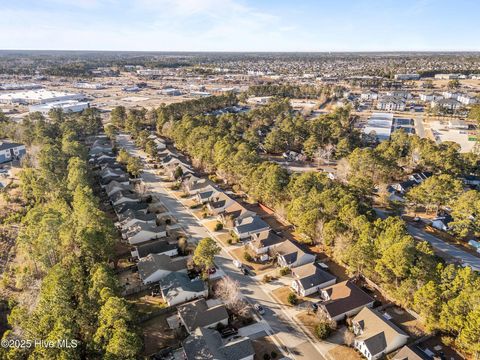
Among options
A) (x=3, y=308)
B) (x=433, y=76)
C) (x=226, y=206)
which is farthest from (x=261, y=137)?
(x=433, y=76)

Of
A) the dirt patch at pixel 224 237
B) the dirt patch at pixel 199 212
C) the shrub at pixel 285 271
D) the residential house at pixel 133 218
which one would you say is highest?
the residential house at pixel 133 218

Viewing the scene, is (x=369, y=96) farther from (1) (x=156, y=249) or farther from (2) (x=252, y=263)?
(1) (x=156, y=249)

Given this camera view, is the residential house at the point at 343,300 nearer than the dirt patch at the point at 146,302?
Yes

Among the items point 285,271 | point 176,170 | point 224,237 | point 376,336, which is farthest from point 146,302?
point 176,170

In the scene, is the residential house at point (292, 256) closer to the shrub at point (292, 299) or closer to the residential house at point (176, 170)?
the shrub at point (292, 299)

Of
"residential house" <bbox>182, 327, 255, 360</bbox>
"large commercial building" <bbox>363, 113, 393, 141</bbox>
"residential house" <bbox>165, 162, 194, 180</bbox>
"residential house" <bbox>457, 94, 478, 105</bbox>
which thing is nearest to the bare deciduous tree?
"residential house" <bbox>182, 327, 255, 360</bbox>

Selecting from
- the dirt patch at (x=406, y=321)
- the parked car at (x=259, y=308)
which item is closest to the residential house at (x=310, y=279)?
the parked car at (x=259, y=308)

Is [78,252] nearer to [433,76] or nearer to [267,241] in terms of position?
[267,241]
